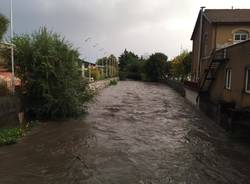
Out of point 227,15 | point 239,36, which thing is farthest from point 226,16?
point 239,36

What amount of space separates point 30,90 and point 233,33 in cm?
1695

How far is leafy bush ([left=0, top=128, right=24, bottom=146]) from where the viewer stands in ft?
26.2

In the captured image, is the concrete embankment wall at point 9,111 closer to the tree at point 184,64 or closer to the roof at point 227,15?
the roof at point 227,15

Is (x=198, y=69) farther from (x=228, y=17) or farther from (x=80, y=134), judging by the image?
(x=80, y=134)

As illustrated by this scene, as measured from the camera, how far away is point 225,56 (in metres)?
14.3

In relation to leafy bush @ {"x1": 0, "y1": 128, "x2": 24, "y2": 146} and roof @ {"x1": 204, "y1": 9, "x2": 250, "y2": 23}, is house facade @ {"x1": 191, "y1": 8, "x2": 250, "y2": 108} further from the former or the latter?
leafy bush @ {"x1": 0, "y1": 128, "x2": 24, "y2": 146}

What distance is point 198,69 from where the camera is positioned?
78.4 ft

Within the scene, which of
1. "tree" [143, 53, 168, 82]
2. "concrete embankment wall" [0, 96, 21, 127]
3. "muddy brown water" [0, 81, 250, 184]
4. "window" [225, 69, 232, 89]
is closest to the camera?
"muddy brown water" [0, 81, 250, 184]

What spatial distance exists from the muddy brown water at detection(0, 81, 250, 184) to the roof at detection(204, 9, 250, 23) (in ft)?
42.7

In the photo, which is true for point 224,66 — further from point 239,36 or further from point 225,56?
point 239,36

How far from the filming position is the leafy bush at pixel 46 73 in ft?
36.2

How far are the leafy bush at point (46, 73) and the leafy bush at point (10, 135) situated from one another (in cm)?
225

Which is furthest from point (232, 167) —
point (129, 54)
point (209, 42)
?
point (129, 54)

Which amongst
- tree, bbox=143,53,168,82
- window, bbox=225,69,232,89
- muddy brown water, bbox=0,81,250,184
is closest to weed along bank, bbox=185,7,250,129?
window, bbox=225,69,232,89
